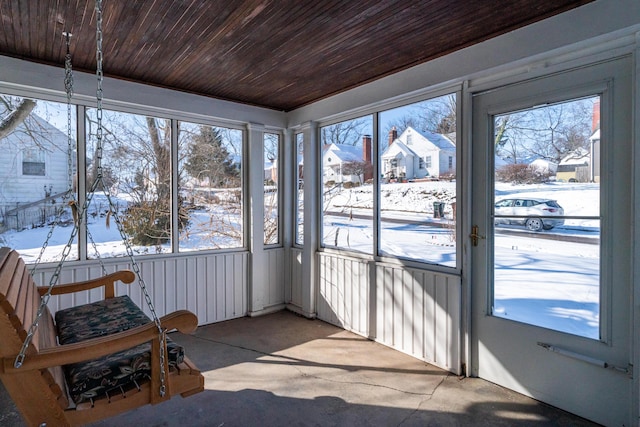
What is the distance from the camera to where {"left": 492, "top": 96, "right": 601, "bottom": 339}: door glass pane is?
230 cm

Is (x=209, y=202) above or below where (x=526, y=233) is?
above

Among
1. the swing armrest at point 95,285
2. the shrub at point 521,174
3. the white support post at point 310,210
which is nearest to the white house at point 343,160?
the white support post at point 310,210

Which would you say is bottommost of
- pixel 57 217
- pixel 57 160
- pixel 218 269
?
pixel 218 269

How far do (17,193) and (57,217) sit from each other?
0.35 m

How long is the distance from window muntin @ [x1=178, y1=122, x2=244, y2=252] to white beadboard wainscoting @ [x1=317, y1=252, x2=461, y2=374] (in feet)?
4.07

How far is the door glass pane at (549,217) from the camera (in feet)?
7.54

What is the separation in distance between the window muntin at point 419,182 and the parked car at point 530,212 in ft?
1.26

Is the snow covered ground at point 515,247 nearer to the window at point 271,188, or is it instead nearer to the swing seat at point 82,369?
the window at point 271,188

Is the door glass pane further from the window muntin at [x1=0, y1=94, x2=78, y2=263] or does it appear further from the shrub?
the window muntin at [x1=0, y1=94, x2=78, y2=263]

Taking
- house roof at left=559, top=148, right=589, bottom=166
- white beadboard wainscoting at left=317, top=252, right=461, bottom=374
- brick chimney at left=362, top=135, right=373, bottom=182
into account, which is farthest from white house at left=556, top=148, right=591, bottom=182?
brick chimney at left=362, top=135, right=373, bottom=182

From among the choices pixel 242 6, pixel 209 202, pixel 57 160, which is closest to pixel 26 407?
pixel 242 6

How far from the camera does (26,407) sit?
4.59ft

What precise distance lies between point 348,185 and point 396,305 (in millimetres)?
1408

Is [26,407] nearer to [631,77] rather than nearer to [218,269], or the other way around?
[218,269]
